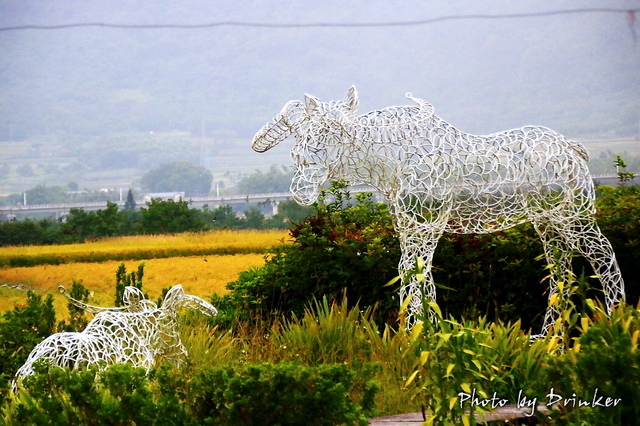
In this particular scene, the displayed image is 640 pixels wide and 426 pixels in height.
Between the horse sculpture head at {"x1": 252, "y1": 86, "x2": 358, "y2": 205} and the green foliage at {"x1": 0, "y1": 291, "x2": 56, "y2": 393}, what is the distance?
156cm

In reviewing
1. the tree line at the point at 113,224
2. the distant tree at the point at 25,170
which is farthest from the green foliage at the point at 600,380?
the distant tree at the point at 25,170

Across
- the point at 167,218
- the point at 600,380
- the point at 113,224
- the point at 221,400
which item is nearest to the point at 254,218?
the point at 167,218

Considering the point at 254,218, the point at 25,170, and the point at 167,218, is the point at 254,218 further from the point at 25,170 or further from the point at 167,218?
the point at 25,170

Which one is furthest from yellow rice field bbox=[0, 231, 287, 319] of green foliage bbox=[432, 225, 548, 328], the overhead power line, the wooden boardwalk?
the wooden boardwalk

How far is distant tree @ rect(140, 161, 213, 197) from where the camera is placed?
796 centimetres

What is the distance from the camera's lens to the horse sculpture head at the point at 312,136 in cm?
406

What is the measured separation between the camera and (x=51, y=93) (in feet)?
25.0

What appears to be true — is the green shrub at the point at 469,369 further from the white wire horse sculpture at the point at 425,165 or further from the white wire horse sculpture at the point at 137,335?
the white wire horse sculpture at the point at 137,335

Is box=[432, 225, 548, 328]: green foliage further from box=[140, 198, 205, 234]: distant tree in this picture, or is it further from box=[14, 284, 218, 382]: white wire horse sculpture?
box=[140, 198, 205, 234]: distant tree

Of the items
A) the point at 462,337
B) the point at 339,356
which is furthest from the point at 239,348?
the point at 462,337

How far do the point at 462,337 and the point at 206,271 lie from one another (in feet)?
14.2

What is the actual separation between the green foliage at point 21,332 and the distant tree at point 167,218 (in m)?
3.18

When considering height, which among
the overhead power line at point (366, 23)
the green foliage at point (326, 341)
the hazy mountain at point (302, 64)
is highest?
the overhead power line at point (366, 23)

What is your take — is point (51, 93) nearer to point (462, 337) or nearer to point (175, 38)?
point (175, 38)
